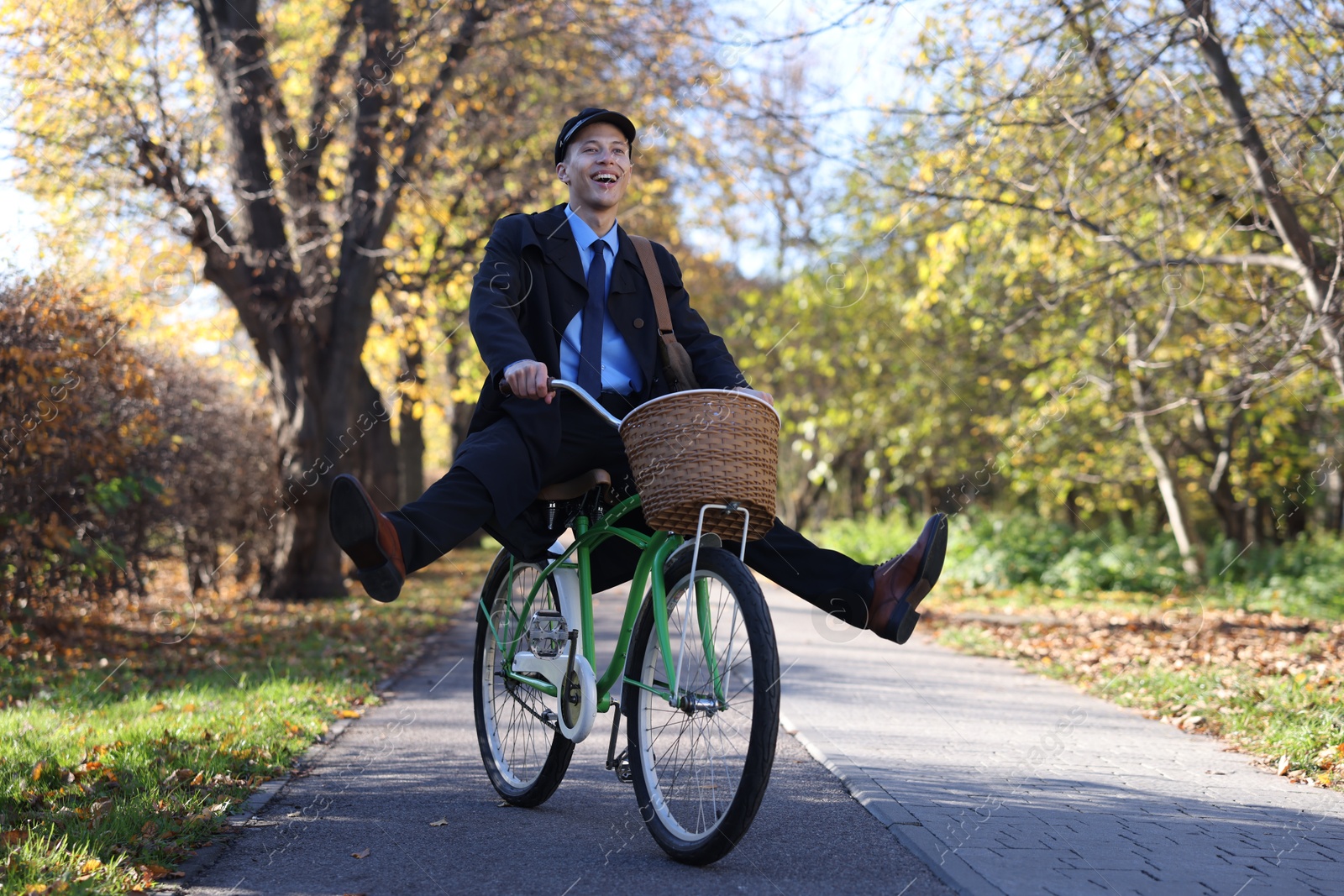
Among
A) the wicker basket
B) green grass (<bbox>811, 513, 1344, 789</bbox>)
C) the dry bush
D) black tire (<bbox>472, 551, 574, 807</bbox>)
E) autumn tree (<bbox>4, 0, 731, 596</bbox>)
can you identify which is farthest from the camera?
autumn tree (<bbox>4, 0, 731, 596</bbox>)

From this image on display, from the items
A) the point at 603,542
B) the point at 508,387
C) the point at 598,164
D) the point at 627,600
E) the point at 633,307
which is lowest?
the point at 627,600

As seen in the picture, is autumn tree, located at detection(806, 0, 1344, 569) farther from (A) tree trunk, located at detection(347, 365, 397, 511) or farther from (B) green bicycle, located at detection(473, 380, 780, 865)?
(A) tree trunk, located at detection(347, 365, 397, 511)

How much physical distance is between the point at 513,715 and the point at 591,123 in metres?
2.09

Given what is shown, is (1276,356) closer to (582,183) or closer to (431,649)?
(431,649)

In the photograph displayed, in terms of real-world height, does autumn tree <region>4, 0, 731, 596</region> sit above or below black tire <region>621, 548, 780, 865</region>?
above

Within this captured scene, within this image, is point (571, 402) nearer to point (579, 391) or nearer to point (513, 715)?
point (579, 391)

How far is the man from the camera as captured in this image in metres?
3.49

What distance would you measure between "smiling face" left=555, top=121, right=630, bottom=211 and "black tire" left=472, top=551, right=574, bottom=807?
1.28m

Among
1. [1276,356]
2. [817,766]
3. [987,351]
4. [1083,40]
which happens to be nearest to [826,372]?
[987,351]

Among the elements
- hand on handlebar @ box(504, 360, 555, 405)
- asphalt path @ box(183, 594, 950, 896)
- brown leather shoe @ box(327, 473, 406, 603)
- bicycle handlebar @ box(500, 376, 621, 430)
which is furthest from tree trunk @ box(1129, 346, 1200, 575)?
brown leather shoe @ box(327, 473, 406, 603)

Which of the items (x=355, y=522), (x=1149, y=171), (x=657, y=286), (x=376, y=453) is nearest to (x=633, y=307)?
(x=657, y=286)

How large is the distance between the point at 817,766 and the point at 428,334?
534 inches

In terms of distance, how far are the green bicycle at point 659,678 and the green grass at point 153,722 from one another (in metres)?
1.11

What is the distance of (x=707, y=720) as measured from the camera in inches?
130
